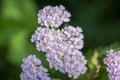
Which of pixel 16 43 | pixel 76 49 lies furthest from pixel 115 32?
pixel 76 49

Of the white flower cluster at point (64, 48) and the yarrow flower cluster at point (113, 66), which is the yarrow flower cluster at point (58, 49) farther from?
the yarrow flower cluster at point (113, 66)

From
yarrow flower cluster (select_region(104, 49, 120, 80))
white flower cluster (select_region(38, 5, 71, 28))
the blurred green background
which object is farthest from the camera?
the blurred green background

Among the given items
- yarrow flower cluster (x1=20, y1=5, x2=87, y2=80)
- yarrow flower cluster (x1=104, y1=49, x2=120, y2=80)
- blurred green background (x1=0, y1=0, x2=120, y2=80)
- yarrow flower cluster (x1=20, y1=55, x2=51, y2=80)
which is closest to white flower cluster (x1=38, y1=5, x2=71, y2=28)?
yarrow flower cluster (x1=20, y1=5, x2=87, y2=80)

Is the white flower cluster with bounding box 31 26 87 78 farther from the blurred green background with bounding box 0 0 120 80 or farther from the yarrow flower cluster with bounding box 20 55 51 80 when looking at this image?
the blurred green background with bounding box 0 0 120 80

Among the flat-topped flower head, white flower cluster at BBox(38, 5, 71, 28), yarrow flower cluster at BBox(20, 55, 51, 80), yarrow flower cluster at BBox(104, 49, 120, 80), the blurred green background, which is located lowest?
yarrow flower cluster at BBox(104, 49, 120, 80)

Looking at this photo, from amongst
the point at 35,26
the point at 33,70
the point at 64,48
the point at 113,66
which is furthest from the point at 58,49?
the point at 35,26
